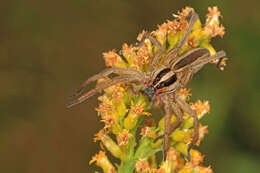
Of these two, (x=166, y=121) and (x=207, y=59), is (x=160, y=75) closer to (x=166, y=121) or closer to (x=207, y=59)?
(x=166, y=121)

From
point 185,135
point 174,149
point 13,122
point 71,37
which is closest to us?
point 185,135

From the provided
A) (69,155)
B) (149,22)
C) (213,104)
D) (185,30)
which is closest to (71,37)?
(149,22)

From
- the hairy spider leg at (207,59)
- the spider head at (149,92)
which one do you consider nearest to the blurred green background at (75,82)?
the hairy spider leg at (207,59)

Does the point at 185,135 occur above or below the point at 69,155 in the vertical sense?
below

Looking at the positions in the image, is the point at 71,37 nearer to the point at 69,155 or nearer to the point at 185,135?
the point at 69,155

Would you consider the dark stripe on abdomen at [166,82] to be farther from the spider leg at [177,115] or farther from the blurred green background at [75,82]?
the blurred green background at [75,82]

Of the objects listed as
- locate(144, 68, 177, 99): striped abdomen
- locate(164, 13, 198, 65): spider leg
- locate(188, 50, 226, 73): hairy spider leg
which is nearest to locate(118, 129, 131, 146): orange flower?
locate(144, 68, 177, 99): striped abdomen
